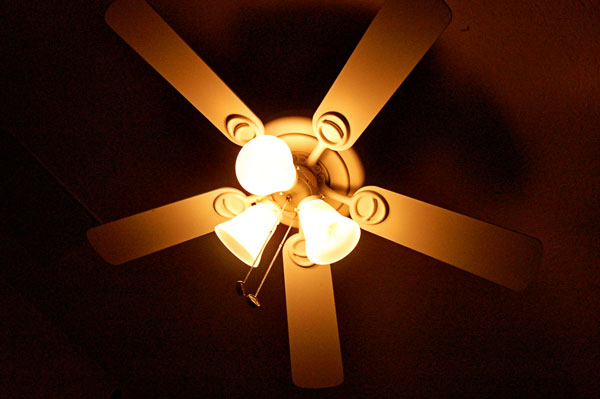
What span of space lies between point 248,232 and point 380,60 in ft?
1.31

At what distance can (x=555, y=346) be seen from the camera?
1261 mm

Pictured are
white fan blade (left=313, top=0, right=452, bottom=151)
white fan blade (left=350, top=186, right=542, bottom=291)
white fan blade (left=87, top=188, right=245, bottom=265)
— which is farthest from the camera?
white fan blade (left=87, top=188, right=245, bottom=265)

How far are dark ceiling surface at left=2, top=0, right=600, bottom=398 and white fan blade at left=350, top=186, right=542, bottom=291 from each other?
0.18 metres

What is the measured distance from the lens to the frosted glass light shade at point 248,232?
73 cm

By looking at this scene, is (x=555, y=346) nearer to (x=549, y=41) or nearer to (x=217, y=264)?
(x=549, y=41)

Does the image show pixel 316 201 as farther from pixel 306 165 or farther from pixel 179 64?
pixel 179 64

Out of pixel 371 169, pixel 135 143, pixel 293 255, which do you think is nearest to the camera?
pixel 293 255

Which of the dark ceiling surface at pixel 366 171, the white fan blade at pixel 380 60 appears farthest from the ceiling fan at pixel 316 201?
the dark ceiling surface at pixel 366 171

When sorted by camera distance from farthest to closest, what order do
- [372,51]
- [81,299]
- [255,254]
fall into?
[81,299]
[255,254]
[372,51]

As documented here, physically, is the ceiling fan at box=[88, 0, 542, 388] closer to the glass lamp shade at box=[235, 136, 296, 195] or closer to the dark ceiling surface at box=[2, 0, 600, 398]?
the glass lamp shade at box=[235, 136, 296, 195]

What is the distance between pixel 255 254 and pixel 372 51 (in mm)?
432

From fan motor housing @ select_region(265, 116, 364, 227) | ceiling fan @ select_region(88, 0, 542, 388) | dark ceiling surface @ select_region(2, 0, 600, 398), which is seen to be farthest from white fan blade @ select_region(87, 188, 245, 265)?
dark ceiling surface @ select_region(2, 0, 600, 398)

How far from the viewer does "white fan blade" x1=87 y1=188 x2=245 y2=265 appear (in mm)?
818

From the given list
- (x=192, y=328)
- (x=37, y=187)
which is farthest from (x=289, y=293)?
(x=37, y=187)
